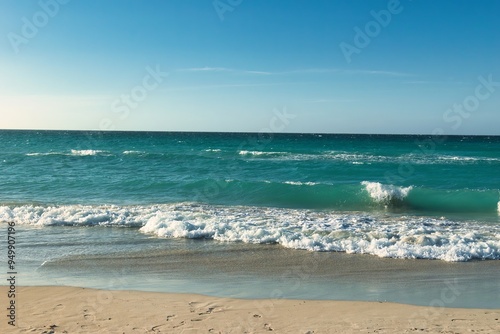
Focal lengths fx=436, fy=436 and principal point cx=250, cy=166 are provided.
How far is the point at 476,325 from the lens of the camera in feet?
18.6

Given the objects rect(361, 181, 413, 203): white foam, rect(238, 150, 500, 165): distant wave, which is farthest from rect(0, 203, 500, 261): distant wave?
rect(238, 150, 500, 165): distant wave

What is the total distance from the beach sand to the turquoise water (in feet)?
11.4

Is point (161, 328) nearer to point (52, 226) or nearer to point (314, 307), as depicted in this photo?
point (314, 307)

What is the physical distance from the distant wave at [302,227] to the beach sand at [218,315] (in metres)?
3.48

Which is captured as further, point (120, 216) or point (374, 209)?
point (374, 209)

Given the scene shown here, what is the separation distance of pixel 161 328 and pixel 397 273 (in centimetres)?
473

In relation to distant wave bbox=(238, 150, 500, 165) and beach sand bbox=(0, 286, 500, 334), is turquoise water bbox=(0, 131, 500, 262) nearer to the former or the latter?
distant wave bbox=(238, 150, 500, 165)

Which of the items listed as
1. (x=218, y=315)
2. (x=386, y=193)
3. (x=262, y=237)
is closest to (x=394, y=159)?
(x=386, y=193)

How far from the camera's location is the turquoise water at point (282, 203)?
1063cm

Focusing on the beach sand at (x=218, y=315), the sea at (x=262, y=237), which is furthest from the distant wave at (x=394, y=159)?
the beach sand at (x=218, y=315)

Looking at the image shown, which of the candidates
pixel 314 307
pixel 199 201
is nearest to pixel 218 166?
pixel 199 201

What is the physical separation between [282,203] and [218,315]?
39.2ft

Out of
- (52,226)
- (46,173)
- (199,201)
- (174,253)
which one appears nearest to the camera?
(174,253)

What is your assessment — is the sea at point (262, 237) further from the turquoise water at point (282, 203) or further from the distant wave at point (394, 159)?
the distant wave at point (394, 159)
